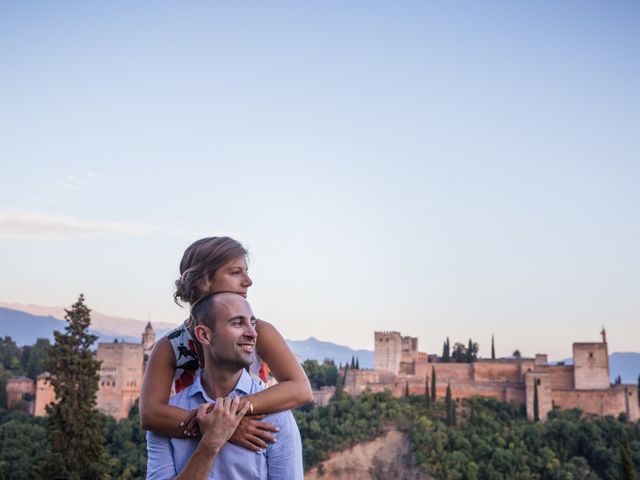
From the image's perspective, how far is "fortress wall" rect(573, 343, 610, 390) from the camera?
48125 millimetres

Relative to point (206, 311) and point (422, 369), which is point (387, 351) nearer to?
point (422, 369)

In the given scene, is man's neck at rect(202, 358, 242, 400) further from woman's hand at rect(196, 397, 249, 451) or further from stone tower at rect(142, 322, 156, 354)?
stone tower at rect(142, 322, 156, 354)

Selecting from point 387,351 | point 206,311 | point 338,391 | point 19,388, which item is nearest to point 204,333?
point 206,311

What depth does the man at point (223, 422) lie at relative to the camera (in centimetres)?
302

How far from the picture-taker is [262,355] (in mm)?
3451

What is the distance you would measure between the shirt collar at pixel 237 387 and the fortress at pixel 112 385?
47922mm

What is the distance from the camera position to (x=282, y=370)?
11.2 ft

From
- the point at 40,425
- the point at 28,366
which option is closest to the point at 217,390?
the point at 40,425

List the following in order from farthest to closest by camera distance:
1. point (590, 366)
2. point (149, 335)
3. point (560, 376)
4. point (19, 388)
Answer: point (149, 335) → point (19, 388) → point (560, 376) → point (590, 366)

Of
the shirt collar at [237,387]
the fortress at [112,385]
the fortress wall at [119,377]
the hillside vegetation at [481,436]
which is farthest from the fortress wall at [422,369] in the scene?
the shirt collar at [237,387]

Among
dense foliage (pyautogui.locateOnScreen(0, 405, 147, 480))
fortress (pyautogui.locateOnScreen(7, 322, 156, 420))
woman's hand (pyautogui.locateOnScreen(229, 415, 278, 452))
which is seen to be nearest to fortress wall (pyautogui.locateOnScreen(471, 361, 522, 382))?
fortress (pyautogui.locateOnScreen(7, 322, 156, 420))

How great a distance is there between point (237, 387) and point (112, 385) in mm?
49830

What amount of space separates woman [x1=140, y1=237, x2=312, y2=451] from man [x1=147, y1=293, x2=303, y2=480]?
101mm

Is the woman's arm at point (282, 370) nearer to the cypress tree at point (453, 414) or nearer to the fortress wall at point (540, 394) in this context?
the cypress tree at point (453, 414)
